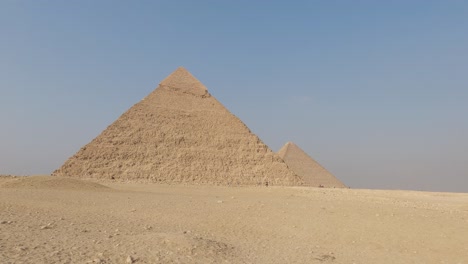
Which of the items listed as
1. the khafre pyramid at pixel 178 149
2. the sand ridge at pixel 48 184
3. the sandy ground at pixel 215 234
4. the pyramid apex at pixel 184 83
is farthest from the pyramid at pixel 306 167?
the sandy ground at pixel 215 234

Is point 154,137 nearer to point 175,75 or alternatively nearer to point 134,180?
point 134,180

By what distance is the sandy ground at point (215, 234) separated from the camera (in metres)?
5.50

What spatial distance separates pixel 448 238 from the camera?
8023 millimetres

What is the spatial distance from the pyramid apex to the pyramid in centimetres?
1560

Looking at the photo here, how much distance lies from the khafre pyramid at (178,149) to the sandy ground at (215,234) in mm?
23859

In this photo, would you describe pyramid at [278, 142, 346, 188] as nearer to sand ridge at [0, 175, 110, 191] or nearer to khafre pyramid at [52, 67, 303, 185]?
khafre pyramid at [52, 67, 303, 185]

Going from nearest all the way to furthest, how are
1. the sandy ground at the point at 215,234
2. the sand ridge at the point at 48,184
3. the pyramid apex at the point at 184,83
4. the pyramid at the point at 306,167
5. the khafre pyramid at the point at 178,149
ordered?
the sandy ground at the point at 215,234
the sand ridge at the point at 48,184
the khafre pyramid at the point at 178,149
the pyramid apex at the point at 184,83
the pyramid at the point at 306,167

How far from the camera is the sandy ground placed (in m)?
5.50

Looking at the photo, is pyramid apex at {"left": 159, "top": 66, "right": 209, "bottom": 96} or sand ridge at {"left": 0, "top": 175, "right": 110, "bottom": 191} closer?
sand ridge at {"left": 0, "top": 175, "right": 110, "bottom": 191}

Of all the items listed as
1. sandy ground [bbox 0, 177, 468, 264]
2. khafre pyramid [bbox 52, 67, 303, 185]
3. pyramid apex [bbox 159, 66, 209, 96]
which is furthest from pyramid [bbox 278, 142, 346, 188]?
sandy ground [bbox 0, 177, 468, 264]

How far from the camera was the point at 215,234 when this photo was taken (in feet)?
25.6

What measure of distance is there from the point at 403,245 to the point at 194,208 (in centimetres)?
554

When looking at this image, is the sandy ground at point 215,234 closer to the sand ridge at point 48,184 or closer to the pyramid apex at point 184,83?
the sand ridge at point 48,184

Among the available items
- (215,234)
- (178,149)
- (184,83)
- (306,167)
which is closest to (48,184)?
(215,234)
